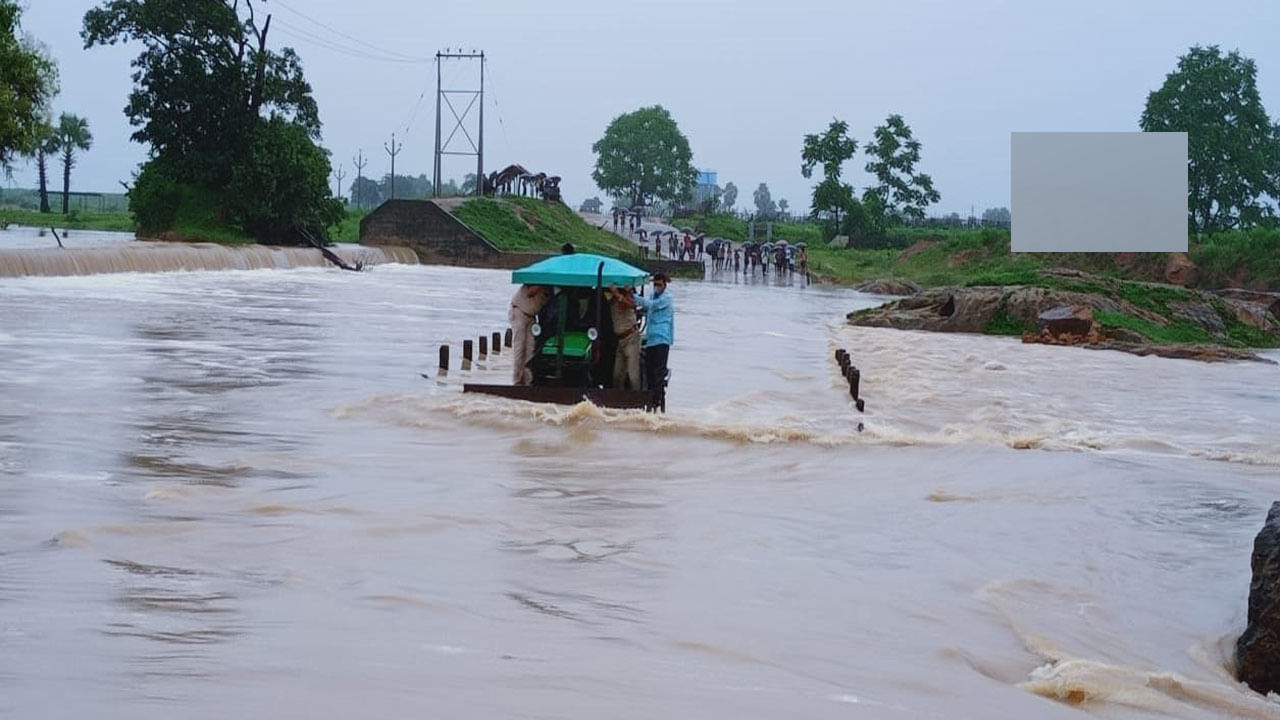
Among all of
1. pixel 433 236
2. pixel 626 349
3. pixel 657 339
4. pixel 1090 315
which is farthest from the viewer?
pixel 433 236

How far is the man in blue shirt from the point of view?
15.5m

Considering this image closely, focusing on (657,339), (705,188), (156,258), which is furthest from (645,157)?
(657,339)

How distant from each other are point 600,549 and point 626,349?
6.72 m

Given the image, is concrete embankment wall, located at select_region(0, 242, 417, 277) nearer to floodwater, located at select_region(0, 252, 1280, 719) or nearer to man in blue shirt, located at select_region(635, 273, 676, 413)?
floodwater, located at select_region(0, 252, 1280, 719)

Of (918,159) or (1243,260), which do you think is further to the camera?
(918,159)

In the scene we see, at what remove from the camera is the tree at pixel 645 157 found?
384 feet

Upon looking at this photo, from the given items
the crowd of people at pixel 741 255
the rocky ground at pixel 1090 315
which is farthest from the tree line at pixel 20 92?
the crowd of people at pixel 741 255

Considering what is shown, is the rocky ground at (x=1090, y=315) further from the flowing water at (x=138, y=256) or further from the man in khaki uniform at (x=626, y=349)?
the flowing water at (x=138, y=256)

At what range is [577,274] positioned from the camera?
14.9 m

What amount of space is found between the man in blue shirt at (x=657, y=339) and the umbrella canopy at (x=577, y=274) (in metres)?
0.54

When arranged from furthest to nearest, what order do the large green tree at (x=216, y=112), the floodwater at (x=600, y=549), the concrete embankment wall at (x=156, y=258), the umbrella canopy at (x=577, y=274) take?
the large green tree at (x=216, y=112)
the concrete embankment wall at (x=156, y=258)
the umbrella canopy at (x=577, y=274)
the floodwater at (x=600, y=549)

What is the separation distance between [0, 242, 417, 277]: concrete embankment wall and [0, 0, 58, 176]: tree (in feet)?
8.96

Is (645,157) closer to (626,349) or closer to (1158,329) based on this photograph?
(1158,329)

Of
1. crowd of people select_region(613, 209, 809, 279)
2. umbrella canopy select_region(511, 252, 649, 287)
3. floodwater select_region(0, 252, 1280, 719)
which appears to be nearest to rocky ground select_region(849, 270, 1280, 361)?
floodwater select_region(0, 252, 1280, 719)
